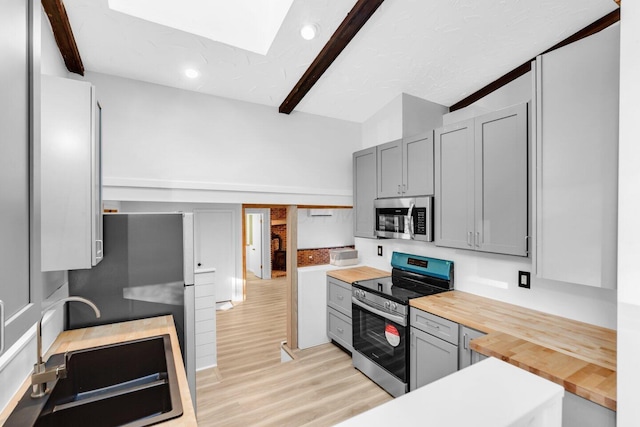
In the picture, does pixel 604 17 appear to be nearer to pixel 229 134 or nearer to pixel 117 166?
pixel 229 134

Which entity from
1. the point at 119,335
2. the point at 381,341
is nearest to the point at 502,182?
the point at 381,341

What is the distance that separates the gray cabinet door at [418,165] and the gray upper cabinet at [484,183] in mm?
86

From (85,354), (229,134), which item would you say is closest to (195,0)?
(229,134)

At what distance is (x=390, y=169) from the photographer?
2.98 m

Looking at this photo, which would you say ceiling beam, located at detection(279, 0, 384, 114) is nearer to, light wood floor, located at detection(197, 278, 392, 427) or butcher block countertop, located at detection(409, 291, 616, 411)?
butcher block countertop, located at detection(409, 291, 616, 411)

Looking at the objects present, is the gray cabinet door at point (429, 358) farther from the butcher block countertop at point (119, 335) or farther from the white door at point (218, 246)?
the white door at point (218, 246)

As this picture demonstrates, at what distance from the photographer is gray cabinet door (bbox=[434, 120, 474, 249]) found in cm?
226

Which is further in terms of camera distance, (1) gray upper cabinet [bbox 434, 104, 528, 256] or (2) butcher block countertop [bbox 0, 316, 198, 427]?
(1) gray upper cabinet [bbox 434, 104, 528, 256]

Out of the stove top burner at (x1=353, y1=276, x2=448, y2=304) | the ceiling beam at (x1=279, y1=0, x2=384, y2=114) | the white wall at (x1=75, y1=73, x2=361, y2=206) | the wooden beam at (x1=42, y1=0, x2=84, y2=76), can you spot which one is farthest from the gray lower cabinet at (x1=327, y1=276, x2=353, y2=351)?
the wooden beam at (x1=42, y1=0, x2=84, y2=76)

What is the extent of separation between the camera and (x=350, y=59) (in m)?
2.48

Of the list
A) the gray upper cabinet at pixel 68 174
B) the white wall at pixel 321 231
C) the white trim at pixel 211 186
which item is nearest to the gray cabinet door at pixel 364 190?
the white trim at pixel 211 186

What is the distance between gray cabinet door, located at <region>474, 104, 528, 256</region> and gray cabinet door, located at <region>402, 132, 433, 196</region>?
0.43 metres

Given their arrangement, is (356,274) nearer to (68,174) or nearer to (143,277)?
(143,277)

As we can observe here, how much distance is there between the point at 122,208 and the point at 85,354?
331 cm
